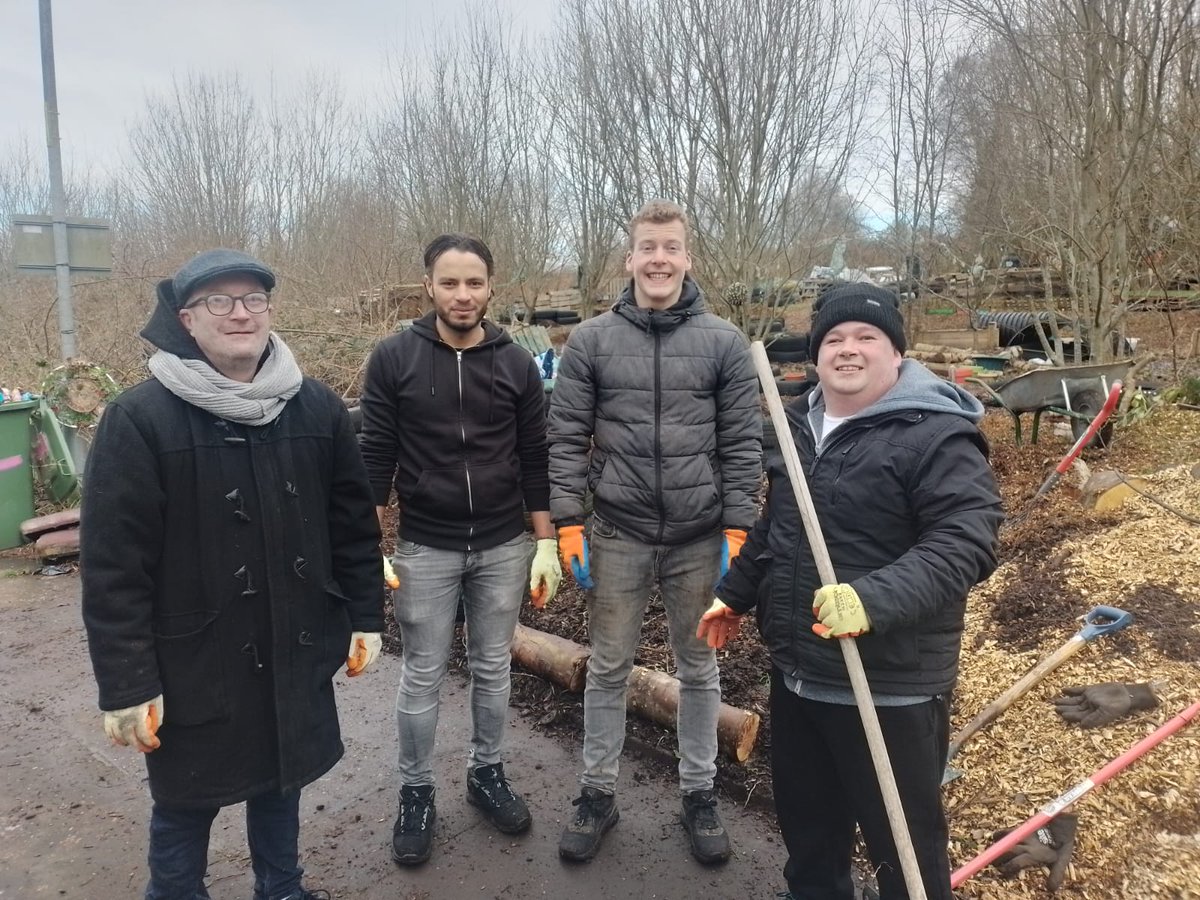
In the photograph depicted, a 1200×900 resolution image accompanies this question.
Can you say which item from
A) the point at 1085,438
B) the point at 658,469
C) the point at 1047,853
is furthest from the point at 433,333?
the point at 1085,438

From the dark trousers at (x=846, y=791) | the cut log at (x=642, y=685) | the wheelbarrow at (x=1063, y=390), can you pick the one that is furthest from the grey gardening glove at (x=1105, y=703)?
the wheelbarrow at (x=1063, y=390)

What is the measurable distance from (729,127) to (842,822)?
35.3 ft

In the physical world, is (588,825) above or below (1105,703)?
below

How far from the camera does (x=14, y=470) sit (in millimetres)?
6512

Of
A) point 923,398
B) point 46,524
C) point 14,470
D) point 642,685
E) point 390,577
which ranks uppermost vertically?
point 923,398

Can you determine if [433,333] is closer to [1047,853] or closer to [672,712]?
[672,712]

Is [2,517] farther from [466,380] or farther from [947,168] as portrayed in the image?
[947,168]

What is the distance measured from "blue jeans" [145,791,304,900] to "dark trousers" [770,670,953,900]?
136 centimetres

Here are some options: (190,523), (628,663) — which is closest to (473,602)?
(628,663)

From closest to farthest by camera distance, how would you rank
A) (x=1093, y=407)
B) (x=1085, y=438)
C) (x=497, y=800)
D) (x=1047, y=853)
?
(x=1047, y=853) < (x=497, y=800) < (x=1085, y=438) < (x=1093, y=407)

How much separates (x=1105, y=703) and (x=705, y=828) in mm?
1596

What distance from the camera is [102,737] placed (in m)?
3.62

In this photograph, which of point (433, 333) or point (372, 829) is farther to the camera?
point (372, 829)

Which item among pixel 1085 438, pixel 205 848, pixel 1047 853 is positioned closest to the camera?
pixel 205 848
